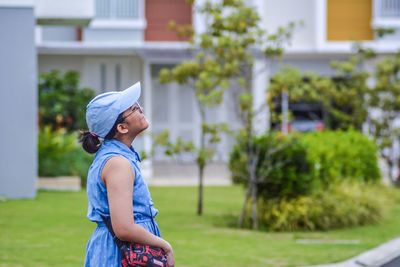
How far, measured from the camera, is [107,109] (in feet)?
17.9

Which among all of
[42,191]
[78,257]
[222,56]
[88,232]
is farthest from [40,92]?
[78,257]

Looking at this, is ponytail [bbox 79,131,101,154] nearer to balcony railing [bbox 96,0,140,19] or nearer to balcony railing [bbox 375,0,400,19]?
balcony railing [bbox 96,0,140,19]

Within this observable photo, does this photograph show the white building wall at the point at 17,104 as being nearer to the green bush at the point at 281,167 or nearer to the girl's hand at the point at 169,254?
the green bush at the point at 281,167

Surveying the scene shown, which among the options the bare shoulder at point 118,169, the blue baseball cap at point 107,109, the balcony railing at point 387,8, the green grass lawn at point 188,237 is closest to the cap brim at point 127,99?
the blue baseball cap at point 107,109

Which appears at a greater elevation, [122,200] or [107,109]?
[107,109]

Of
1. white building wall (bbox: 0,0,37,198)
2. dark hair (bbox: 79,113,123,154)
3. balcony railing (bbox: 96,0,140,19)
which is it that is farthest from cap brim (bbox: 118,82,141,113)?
balcony railing (bbox: 96,0,140,19)

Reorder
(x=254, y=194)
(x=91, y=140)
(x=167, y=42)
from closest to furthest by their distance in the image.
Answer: (x=91, y=140)
(x=254, y=194)
(x=167, y=42)

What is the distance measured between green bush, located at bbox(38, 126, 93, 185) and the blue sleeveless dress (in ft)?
57.2

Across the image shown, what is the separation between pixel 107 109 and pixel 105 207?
20.6 inches

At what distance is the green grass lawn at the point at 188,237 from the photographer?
11.8 metres

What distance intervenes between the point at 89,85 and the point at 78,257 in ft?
62.6

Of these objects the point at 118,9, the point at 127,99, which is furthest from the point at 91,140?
the point at 118,9

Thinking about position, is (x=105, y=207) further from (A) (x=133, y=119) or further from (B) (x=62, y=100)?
(B) (x=62, y=100)

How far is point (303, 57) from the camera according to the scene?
30.8m
